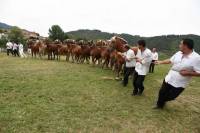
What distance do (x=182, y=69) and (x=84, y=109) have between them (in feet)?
9.86

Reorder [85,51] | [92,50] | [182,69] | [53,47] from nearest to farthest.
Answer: [182,69], [92,50], [85,51], [53,47]

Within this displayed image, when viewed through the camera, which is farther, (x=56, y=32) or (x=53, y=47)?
(x=56, y=32)

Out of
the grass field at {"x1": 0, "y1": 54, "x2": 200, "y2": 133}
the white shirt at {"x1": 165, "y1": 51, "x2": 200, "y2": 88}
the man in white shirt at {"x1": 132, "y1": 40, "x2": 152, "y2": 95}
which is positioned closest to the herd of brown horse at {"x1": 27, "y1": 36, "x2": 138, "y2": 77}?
the grass field at {"x1": 0, "y1": 54, "x2": 200, "y2": 133}

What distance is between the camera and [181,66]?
8.79 m

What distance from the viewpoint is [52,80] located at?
1348 centimetres

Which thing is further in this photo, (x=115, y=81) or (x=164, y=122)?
(x=115, y=81)

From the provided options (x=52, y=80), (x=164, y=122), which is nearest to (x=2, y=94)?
(x=52, y=80)

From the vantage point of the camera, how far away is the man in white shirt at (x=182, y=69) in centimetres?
859

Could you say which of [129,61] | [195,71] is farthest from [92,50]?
[195,71]

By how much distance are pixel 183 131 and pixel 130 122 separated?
1.40m

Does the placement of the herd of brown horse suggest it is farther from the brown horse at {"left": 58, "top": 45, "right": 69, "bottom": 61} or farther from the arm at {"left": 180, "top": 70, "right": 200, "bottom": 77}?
the arm at {"left": 180, "top": 70, "right": 200, "bottom": 77}

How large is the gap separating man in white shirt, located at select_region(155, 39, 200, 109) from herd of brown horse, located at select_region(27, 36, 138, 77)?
24.5ft

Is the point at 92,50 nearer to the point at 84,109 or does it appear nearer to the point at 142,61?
the point at 142,61

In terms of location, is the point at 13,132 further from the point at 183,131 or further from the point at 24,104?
the point at 183,131
